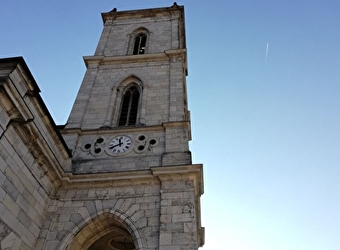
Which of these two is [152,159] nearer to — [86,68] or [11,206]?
[11,206]

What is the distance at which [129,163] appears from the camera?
10.3 metres

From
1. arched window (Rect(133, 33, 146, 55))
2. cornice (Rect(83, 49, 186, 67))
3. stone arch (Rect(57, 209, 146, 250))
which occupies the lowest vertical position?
stone arch (Rect(57, 209, 146, 250))

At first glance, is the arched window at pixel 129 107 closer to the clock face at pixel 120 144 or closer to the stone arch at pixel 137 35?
the clock face at pixel 120 144

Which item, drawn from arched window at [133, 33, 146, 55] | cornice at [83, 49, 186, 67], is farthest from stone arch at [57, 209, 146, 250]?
arched window at [133, 33, 146, 55]

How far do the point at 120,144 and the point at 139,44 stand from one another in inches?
340

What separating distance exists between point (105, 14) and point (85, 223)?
1527 cm

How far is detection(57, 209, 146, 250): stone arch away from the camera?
845 cm

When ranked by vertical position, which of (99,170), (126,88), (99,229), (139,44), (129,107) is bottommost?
(99,229)

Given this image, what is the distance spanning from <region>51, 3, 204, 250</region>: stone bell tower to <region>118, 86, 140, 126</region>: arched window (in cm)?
4

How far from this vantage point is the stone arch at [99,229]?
845 centimetres

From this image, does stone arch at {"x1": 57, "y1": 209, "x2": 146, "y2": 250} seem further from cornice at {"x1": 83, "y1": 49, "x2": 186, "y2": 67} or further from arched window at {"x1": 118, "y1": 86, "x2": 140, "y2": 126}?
cornice at {"x1": 83, "y1": 49, "x2": 186, "y2": 67}

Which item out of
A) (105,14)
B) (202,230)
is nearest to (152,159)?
(202,230)

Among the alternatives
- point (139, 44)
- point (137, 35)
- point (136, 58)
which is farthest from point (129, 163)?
point (137, 35)

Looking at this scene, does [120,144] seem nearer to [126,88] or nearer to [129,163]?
[129,163]
